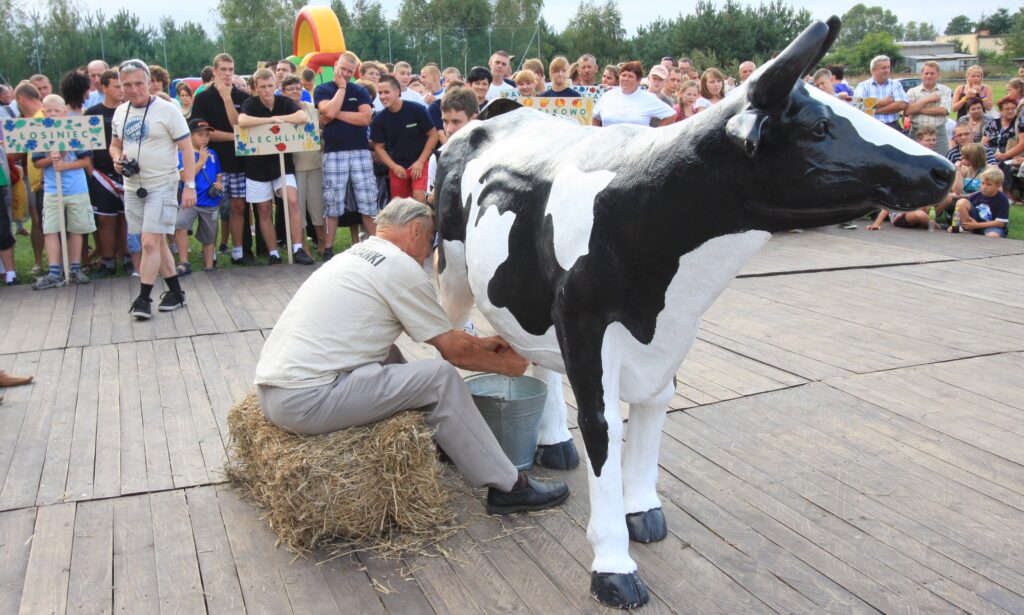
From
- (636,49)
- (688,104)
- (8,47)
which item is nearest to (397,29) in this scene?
(8,47)

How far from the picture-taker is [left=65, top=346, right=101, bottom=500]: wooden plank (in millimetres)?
3848

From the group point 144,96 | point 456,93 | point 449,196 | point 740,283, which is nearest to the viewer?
point 449,196

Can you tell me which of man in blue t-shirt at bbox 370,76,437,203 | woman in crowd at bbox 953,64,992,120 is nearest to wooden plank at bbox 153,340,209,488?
man in blue t-shirt at bbox 370,76,437,203

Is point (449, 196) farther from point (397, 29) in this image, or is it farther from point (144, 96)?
point (397, 29)

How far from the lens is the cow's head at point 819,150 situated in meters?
2.21

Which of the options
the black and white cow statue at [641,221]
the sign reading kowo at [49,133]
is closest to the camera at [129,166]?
the sign reading kowo at [49,133]

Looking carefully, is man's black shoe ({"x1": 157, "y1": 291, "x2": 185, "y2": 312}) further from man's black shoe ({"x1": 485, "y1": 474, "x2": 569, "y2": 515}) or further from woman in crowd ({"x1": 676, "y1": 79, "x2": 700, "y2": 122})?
woman in crowd ({"x1": 676, "y1": 79, "x2": 700, "y2": 122})

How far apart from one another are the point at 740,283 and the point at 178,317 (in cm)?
460

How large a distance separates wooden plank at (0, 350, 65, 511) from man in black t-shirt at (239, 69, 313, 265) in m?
3.33

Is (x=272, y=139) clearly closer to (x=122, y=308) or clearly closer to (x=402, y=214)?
(x=122, y=308)

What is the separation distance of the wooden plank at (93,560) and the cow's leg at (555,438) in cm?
181

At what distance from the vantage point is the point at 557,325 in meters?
2.95

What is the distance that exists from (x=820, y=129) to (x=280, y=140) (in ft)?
22.8

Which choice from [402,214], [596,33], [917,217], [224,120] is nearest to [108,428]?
[402,214]
